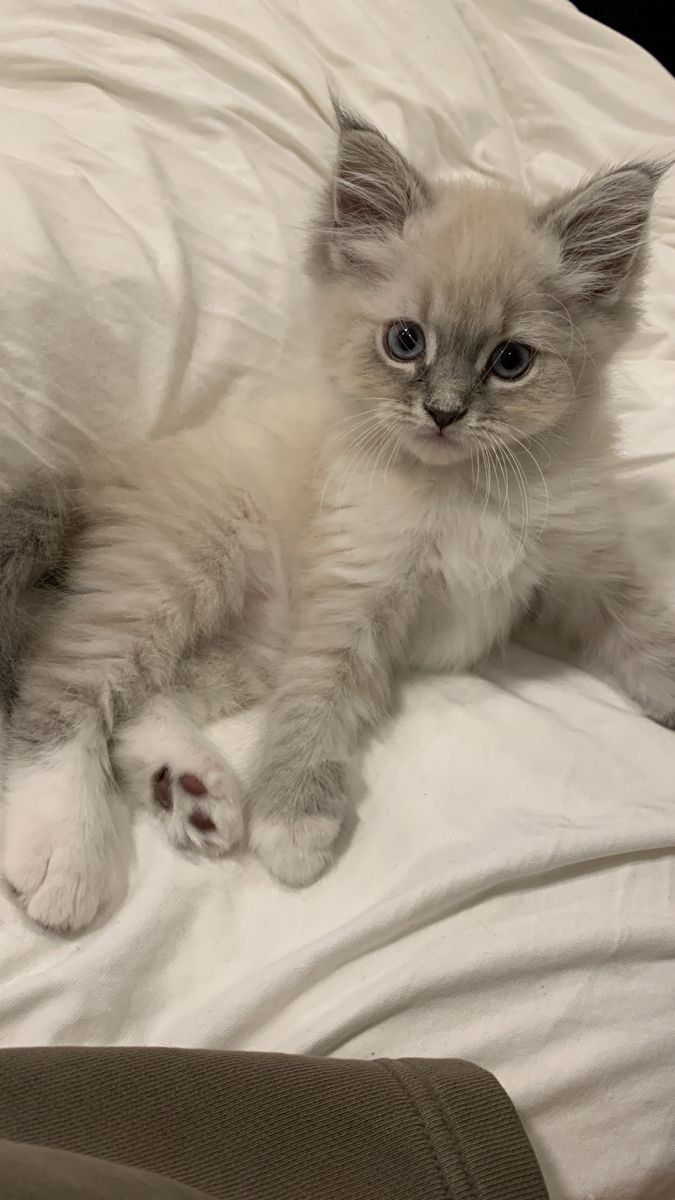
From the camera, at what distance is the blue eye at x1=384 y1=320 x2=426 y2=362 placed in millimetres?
1268

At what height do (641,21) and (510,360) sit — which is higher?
(641,21)

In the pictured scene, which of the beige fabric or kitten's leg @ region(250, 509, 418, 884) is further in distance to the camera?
kitten's leg @ region(250, 509, 418, 884)

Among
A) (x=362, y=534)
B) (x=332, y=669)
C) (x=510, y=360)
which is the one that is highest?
(x=510, y=360)

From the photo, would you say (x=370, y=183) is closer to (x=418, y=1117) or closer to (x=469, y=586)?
(x=469, y=586)

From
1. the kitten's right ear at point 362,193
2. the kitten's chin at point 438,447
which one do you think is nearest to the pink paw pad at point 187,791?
the kitten's chin at point 438,447

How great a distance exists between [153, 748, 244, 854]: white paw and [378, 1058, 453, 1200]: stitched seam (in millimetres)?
358

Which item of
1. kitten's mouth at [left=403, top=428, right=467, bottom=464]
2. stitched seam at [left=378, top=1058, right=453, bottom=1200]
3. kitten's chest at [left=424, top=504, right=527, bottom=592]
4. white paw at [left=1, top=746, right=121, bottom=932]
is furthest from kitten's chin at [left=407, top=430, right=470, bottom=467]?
stitched seam at [left=378, top=1058, right=453, bottom=1200]

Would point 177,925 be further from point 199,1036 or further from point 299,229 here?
point 299,229

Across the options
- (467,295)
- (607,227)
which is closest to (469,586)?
(467,295)

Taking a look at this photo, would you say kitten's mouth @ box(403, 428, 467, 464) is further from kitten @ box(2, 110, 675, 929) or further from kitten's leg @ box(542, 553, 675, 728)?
kitten's leg @ box(542, 553, 675, 728)

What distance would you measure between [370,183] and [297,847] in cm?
102

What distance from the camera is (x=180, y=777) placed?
45.9 inches

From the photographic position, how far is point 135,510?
1.37 metres

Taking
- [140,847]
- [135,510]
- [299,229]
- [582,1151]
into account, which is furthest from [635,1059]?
[299,229]
